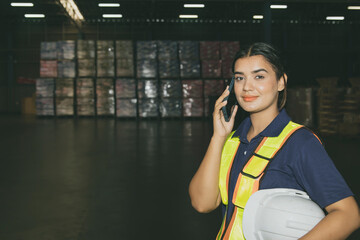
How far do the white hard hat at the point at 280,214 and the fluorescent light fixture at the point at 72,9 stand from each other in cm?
1657

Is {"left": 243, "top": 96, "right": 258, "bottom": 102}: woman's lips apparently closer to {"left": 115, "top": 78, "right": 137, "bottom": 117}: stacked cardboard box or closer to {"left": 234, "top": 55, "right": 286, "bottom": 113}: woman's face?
{"left": 234, "top": 55, "right": 286, "bottom": 113}: woman's face

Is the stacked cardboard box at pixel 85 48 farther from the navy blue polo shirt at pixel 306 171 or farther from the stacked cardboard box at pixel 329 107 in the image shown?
the navy blue polo shirt at pixel 306 171

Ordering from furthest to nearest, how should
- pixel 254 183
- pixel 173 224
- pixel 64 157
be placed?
1. pixel 64 157
2. pixel 173 224
3. pixel 254 183

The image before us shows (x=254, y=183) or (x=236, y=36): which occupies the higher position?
(x=236, y=36)

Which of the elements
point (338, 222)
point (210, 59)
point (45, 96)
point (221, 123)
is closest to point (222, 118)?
point (221, 123)

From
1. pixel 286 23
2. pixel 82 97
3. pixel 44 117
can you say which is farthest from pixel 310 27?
pixel 44 117

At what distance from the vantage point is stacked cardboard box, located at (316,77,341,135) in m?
10.9

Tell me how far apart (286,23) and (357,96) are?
1358 centimetres

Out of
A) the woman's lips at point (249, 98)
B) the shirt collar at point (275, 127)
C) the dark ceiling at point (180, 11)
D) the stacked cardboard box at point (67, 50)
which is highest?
the dark ceiling at point (180, 11)

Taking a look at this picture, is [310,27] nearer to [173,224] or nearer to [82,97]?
[82,97]

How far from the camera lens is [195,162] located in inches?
290

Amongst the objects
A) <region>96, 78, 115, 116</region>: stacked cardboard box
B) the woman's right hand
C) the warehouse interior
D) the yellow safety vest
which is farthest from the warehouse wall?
the yellow safety vest

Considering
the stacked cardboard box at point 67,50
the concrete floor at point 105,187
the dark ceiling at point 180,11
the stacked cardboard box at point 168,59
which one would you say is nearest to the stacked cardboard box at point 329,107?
the concrete floor at point 105,187

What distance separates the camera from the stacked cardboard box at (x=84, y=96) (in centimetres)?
1816
